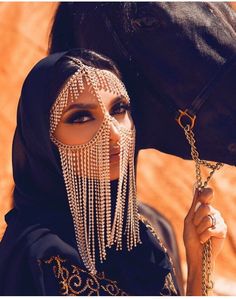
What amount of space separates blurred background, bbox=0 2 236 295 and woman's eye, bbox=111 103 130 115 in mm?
Result: 3247

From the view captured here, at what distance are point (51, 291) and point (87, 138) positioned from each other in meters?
0.48

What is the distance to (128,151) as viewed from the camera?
8.41 ft

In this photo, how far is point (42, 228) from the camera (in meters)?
2.51

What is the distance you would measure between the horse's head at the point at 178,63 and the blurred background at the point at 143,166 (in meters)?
3.04

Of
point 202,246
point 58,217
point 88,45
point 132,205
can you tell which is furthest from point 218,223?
point 88,45

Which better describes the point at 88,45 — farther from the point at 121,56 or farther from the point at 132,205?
the point at 132,205

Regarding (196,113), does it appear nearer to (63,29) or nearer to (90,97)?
(90,97)

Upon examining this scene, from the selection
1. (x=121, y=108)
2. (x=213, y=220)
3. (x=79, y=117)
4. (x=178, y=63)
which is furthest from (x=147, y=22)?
(x=213, y=220)

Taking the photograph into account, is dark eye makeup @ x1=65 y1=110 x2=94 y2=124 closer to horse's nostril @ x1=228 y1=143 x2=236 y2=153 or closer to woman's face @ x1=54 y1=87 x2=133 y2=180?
woman's face @ x1=54 y1=87 x2=133 y2=180

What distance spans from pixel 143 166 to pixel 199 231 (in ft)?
14.5

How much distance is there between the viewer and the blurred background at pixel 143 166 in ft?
21.0

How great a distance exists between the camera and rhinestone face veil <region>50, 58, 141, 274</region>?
249 centimetres

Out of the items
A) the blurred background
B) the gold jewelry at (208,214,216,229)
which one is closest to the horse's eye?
the gold jewelry at (208,214,216,229)

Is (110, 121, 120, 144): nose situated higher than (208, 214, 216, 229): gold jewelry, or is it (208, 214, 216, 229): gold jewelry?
(110, 121, 120, 144): nose
